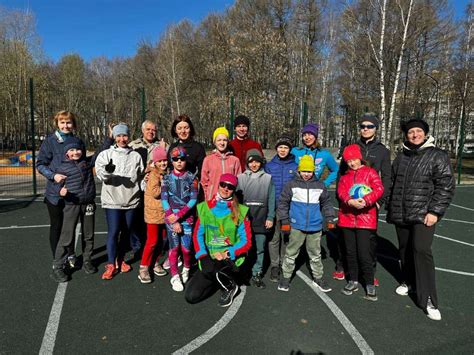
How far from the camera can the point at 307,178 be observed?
364 centimetres

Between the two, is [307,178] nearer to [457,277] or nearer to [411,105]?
[457,277]

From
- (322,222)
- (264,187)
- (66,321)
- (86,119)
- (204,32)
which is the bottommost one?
(66,321)

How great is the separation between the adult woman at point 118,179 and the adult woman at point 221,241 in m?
0.91

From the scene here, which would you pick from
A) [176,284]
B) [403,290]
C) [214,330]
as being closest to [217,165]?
[176,284]

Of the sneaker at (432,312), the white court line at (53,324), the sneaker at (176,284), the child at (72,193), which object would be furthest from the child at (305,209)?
the white court line at (53,324)

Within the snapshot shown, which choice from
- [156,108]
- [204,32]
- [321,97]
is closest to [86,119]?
[156,108]

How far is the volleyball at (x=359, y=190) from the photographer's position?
11.4 ft

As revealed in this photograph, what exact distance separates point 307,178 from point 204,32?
30530 mm

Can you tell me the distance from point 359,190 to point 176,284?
233 centimetres

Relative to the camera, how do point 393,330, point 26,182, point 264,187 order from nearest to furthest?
point 393,330
point 264,187
point 26,182

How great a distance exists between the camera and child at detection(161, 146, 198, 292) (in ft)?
12.1

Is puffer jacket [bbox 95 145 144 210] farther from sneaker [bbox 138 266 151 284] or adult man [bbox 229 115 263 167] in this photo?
adult man [bbox 229 115 263 167]

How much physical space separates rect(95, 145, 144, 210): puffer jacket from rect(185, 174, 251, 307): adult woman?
0.92 m

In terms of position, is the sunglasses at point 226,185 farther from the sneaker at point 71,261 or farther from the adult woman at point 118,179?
the sneaker at point 71,261
